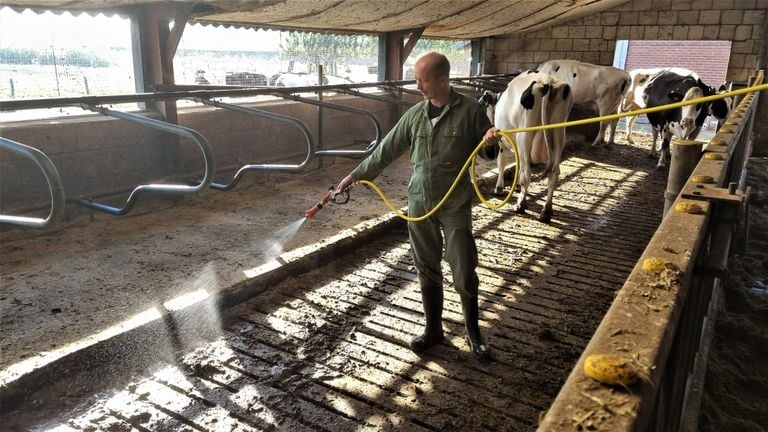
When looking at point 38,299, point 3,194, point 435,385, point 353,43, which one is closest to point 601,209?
point 435,385

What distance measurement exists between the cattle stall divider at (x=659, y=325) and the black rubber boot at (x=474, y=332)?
945mm

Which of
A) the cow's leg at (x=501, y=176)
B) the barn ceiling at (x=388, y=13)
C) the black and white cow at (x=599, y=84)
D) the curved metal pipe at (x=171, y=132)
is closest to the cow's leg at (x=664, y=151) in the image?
the black and white cow at (x=599, y=84)

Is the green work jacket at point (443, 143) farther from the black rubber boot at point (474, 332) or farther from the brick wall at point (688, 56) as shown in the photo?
the brick wall at point (688, 56)

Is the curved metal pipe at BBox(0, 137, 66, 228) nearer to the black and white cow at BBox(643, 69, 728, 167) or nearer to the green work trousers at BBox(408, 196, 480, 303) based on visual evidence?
the green work trousers at BBox(408, 196, 480, 303)

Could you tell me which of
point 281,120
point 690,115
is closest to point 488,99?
point 281,120

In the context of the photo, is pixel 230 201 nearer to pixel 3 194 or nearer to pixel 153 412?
pixel 3 194

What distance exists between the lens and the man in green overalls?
2686mm

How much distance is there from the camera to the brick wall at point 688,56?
2006cm

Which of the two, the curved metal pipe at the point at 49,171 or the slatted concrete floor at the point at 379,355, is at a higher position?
the curved metal pipe at the point at 49,171

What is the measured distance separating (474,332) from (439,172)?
933 millimetres

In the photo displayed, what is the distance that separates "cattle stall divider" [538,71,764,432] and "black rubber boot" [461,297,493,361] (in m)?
0.95

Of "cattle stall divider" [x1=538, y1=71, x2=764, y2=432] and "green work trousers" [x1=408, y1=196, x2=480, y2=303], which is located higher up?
"cattle stall divider" [x1=538, y1=71, x2=764, y2=432]

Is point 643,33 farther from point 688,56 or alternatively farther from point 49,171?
point 688,56

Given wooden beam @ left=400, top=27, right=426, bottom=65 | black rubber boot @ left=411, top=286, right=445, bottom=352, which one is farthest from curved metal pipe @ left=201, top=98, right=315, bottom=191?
wooden beam @ left=400, top=27, right=426, bottom=65
